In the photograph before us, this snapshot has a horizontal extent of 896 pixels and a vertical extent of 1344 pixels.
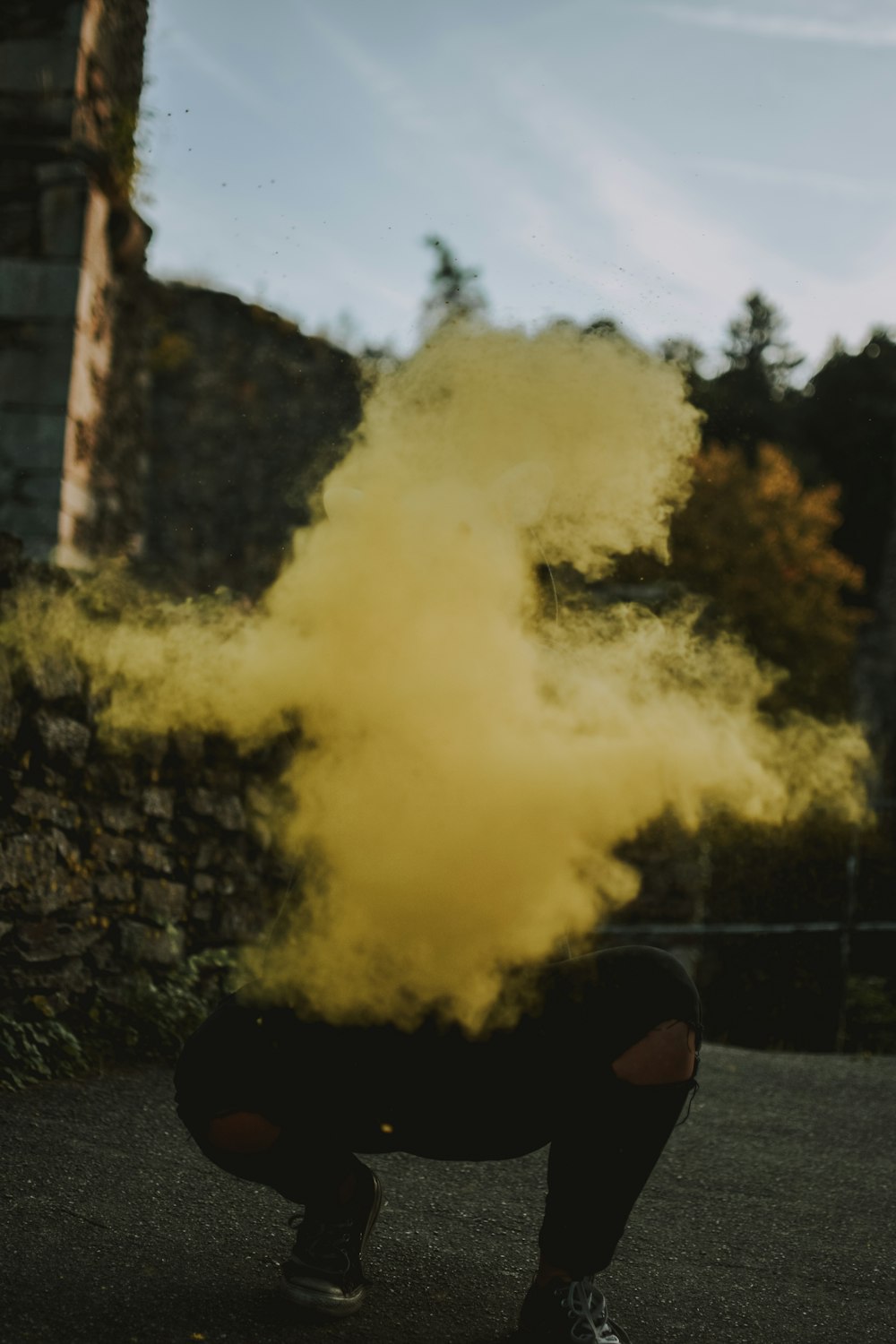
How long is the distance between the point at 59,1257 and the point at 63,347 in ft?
22.3

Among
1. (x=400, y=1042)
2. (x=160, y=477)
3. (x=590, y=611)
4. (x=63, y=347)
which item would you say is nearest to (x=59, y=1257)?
(x=400, y=1042)

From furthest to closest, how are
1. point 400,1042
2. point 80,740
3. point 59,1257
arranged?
point 80,740 < point 59,1257 < point 400,1042

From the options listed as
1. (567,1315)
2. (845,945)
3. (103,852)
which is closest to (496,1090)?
(567,1315)

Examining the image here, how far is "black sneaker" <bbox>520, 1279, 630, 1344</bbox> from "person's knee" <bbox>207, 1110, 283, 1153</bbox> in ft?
2.20

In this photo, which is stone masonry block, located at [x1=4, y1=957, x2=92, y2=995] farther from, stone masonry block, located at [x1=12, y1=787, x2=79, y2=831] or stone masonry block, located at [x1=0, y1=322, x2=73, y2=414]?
stone masonry block, located at [x1=0, y1=322, x2=73, y2=414]

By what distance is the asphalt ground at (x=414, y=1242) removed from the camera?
8.61ft

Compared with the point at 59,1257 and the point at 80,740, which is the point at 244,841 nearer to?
the point at 80,740

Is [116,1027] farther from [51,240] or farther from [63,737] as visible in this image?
[51,240]

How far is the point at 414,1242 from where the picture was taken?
3.30m

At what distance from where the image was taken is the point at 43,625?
205 inches

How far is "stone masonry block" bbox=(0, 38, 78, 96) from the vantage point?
26.3 ft

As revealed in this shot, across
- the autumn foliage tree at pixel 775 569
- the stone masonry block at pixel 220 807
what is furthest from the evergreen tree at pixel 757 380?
the stone masonry block at pixel 220 807

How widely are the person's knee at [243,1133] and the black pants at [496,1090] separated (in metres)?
0.01

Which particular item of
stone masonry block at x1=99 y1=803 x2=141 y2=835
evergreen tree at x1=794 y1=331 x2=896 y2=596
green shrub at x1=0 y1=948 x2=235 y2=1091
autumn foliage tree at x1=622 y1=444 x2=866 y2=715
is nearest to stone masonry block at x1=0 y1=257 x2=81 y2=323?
stone masonry block at x1=99 y1=803 x2=141 y2=835
